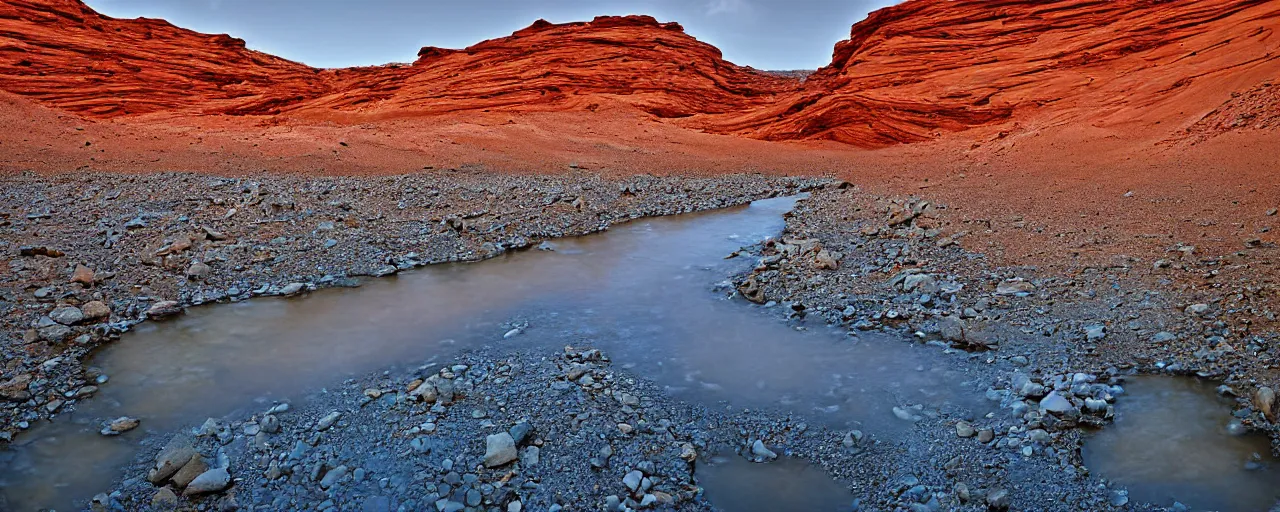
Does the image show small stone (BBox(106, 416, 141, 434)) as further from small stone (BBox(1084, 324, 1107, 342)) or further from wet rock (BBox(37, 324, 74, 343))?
small stone (BBox(1084, 324, 1107, 342))

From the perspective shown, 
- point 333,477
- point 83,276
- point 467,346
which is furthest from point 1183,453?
point 83,276

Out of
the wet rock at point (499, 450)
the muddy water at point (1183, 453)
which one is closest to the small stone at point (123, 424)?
the wet rock at point (499, 450)

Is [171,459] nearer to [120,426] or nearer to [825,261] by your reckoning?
[120,426]

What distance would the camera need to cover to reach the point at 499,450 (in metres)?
5.43

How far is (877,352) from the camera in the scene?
24.6 feet

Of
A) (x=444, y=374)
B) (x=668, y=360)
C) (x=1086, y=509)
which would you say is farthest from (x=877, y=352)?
(x=444, y=374)

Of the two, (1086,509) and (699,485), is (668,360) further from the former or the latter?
(1086,509)

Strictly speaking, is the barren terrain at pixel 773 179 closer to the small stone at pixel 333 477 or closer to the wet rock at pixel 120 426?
the small stone at pixel 333 477

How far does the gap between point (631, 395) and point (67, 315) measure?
7.03 meters

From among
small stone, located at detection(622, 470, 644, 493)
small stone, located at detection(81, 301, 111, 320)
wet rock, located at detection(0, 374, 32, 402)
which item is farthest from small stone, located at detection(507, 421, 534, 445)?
small stone, located at detection(81, 301, 111, 320)

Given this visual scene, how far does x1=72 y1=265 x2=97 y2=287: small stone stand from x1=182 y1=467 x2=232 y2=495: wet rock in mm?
5895

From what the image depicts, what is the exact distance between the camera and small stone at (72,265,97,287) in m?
9.14

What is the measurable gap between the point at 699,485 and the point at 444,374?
9.80 feet

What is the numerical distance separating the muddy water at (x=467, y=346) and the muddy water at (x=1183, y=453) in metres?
1.19
